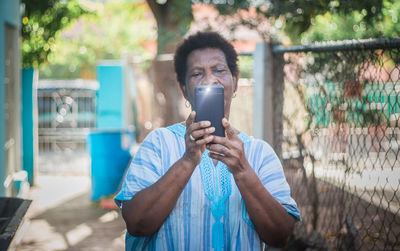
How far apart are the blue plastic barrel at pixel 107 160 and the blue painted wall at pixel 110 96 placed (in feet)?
6.91

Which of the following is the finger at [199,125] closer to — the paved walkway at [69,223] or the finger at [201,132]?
the finger at [201,132]

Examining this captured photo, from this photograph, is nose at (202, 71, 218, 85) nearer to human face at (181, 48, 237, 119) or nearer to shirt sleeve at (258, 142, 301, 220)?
human face at (181, 48, 237, 119)

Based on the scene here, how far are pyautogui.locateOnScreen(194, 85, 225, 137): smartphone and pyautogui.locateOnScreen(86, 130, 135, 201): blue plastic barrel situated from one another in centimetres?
506

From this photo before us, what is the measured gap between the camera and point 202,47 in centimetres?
206

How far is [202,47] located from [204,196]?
2.42 ft

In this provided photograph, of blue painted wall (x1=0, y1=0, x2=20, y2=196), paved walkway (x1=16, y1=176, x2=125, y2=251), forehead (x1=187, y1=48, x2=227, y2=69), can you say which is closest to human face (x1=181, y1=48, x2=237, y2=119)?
forehead (x1=187, y1=48, x2=227, y2=69)

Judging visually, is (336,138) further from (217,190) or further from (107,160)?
(107,160)

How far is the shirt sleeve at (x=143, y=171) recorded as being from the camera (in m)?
1.77

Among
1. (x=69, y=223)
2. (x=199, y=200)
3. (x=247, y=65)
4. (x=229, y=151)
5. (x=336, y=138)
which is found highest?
(x=247, y=65)

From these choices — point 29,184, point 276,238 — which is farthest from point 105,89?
point 276,238

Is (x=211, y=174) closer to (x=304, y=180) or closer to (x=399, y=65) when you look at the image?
(x=399, y=65)

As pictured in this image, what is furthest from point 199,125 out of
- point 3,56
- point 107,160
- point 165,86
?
point 107,160

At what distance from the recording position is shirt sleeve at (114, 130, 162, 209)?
69.6 inches

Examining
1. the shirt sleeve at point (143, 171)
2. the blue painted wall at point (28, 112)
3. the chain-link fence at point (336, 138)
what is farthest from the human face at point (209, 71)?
the blue painted wall at point (28, 112)
